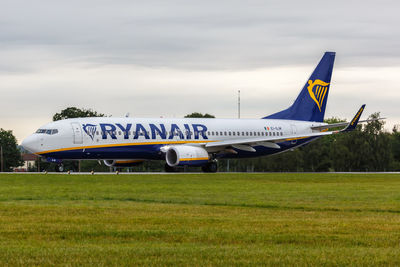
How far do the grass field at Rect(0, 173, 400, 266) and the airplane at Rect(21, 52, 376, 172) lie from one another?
27107 mm

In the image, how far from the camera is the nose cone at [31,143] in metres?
53.1

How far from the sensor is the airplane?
175 feet

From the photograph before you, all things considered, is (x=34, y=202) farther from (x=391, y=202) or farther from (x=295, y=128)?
(x=295, y=128)

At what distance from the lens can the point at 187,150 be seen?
54938 mm

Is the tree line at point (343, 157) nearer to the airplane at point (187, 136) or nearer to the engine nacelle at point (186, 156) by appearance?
the airplane at point (187, 136)

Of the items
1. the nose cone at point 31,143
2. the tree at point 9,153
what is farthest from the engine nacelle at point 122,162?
the tree at point 9,153

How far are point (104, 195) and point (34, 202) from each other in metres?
4.21

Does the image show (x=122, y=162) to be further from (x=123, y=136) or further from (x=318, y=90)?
(x=318, y=90)

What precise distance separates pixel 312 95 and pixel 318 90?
82cm

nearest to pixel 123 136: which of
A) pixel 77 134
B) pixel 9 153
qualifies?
pixel 77 134

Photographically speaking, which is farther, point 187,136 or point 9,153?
point 9,153

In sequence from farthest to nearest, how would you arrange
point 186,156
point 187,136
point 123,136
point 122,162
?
point 187,136 → point 122,162 → point 123,136 → point 186,156

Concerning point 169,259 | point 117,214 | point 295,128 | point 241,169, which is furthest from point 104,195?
point 241,169

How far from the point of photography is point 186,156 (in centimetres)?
5434
